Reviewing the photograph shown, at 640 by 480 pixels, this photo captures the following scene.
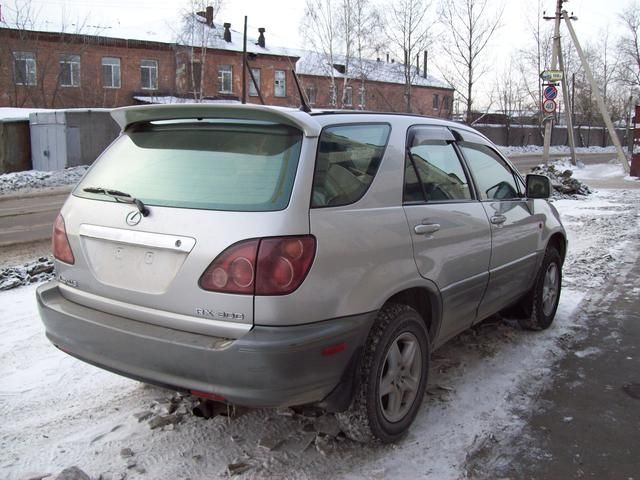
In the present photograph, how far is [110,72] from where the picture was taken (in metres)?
38.8

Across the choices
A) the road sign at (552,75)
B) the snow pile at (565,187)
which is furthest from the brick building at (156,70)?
the snow pile at (565,187)

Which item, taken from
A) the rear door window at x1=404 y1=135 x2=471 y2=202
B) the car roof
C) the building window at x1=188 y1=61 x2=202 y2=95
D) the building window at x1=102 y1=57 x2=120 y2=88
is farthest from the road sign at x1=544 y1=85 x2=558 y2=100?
the building window at x1=102 y1=57 x2=120 y2=88

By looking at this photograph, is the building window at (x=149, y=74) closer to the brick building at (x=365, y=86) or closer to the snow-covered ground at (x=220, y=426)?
the brick building at (x=365, y=86)

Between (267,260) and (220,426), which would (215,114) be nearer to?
(267,260)

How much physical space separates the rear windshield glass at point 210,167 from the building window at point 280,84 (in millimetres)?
45053

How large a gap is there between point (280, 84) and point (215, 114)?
150 feet

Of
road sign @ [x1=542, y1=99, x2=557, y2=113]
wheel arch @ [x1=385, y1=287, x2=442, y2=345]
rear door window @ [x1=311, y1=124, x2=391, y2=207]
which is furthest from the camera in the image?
road sign @ [x1=542, y1=99, x2=557, y2=113]

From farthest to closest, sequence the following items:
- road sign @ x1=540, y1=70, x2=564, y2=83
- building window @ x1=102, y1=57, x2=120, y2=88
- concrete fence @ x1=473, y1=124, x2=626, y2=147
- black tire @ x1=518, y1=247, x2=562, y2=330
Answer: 1. concrete fence @ x1=473, y1=124, x2=626, y2=147
2. building window @ x1=102, y1=57, x2=120, y2=88
3. road sign @ x1=540, y1=70, x2=564, y2=83
4. black tire @ x1=518, y1=247, x2=562, y2=330

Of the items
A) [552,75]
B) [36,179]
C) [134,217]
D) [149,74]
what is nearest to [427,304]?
[134,217]

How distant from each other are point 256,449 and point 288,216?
52.2 inches

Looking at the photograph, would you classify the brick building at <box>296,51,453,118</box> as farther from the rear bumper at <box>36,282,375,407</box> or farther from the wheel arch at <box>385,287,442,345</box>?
the rear bumper at <box>36,282,375,407</box>

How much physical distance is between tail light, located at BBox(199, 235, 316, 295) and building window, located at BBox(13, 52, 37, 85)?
3612 centimetres

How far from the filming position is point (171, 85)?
4109cm

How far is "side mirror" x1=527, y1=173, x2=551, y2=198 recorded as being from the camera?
4.61 metres
